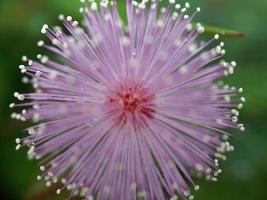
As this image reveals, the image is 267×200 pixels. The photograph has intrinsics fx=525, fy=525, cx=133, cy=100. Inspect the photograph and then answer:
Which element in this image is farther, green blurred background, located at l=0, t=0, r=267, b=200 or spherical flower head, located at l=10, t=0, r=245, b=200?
green blurred background, located at l=0, t=0, r=267, b=200

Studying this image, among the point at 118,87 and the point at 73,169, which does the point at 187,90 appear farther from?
the point at 73,169

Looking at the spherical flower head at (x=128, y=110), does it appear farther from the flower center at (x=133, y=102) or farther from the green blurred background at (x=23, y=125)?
the green blurred background at (x=23, y=125)

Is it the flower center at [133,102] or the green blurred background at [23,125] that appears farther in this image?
the green blurred background at [23,125]

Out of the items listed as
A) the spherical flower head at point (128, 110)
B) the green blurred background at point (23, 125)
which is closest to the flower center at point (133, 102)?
the spherical flower head at point (128, 110)

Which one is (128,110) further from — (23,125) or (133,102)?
(23,125)

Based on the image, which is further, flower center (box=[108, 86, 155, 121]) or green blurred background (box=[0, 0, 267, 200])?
green blurred background (box=[0, 0, 267, 200])

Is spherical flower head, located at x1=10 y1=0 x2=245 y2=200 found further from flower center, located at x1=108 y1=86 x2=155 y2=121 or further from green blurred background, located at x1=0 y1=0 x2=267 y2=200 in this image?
green blurred background, located at x1=0 y1=0 x2=267 y2=200

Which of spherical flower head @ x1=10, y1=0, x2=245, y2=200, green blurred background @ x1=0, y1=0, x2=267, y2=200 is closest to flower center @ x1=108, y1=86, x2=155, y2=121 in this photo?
spherical flower head @ x1=10, y1=0, x2=245, y2=200
